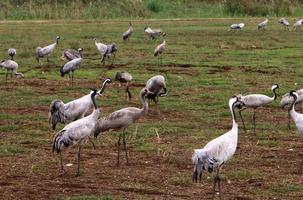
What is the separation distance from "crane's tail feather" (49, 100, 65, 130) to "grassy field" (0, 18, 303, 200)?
523mm

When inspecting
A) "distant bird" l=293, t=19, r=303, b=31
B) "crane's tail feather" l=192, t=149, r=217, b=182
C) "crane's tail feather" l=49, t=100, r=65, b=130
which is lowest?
"distant bird" l=293, t=19, r=303, b=31

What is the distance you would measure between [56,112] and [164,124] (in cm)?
284

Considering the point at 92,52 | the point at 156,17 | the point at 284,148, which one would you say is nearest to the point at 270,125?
the point at 284,148

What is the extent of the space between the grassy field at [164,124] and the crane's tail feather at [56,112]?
1.72ft

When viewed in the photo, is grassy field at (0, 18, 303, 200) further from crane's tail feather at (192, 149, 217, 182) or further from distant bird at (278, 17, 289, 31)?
distant bird at (278, 17, 289, 31)

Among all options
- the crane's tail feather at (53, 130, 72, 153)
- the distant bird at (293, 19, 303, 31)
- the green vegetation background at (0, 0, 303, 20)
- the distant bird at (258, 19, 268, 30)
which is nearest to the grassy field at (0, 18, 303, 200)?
the crane's tail feather at (53, 130, 72, 153)

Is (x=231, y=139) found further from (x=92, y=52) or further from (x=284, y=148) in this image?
(x=92, y=52)

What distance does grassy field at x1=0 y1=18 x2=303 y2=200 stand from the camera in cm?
1087

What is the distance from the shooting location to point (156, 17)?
48719 mm

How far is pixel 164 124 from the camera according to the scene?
15664 mm

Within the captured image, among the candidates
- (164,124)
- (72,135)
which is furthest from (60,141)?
(164,124)

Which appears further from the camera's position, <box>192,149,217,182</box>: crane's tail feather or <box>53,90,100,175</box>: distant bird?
<box>53,90,100,175</box>: distant bird

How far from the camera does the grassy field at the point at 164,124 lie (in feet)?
35.7

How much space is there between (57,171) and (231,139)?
3.19 metres
